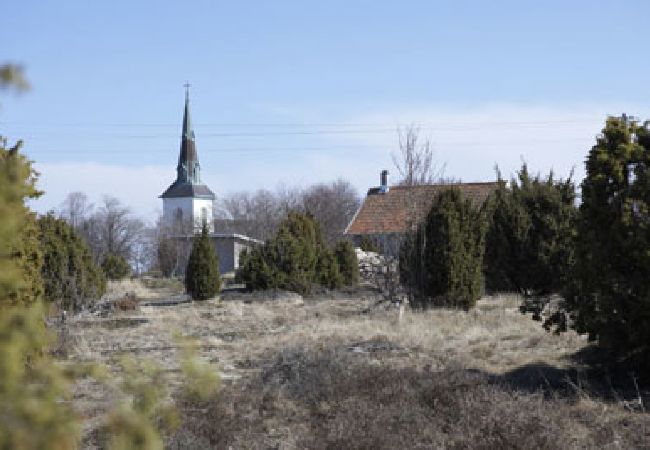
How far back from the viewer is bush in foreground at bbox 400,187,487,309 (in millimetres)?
14992

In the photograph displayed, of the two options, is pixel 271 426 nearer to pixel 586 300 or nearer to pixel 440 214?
pixel 586 300

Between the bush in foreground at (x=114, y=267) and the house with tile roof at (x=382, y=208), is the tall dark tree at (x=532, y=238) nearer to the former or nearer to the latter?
the house with tile roof at (x=382, y=208)

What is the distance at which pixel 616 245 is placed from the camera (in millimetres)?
6938

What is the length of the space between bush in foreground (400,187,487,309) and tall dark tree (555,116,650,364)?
297 inches

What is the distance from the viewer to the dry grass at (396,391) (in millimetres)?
5746

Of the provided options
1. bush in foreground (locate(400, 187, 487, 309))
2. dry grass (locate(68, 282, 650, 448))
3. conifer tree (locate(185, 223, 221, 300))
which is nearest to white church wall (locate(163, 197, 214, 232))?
conifer tree (locate(185, 223, 221, 300))

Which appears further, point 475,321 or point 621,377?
point 475,321

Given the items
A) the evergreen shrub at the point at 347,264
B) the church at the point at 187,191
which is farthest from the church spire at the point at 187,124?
the evergreen shrub at the point at 347,264

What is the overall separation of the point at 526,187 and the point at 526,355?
10.4 meters

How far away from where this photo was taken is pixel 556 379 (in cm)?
729

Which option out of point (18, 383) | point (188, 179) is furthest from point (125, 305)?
point (188, 179)

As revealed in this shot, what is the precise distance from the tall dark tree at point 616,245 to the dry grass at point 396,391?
0.63 m

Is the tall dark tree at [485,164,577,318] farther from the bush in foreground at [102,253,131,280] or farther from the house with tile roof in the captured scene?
the bush in foreground at [102,253,131,280]

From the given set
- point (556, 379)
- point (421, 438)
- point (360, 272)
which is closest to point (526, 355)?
point (556, 379)
